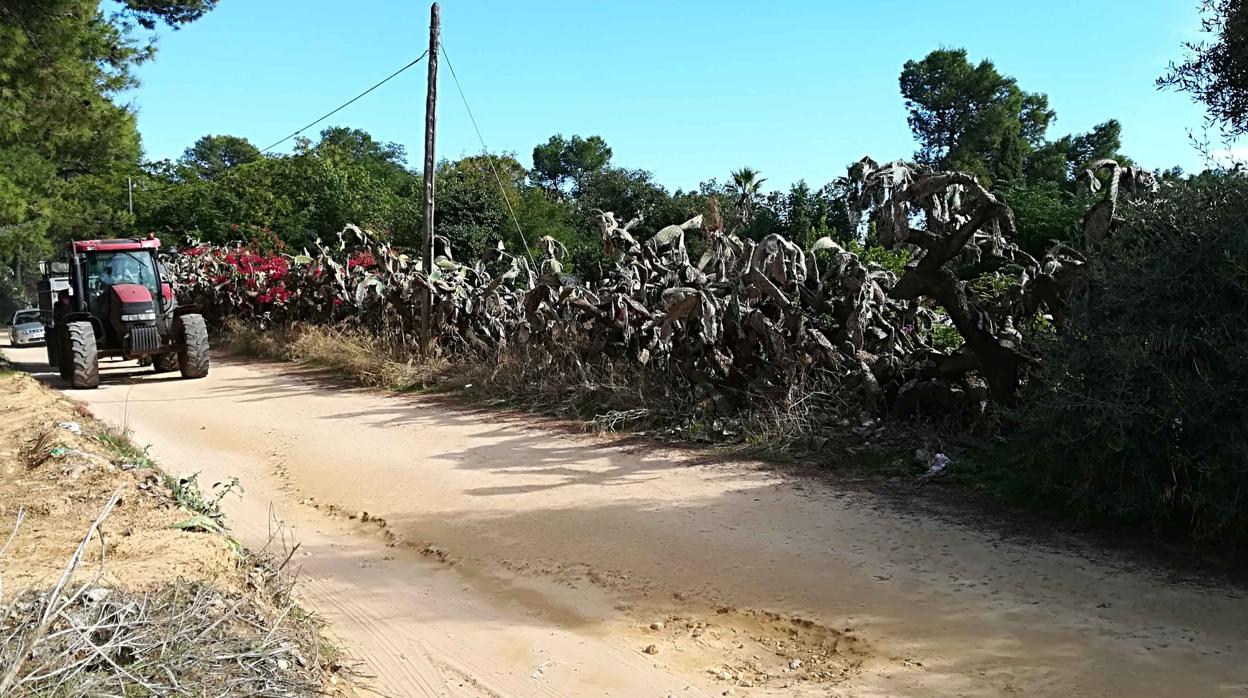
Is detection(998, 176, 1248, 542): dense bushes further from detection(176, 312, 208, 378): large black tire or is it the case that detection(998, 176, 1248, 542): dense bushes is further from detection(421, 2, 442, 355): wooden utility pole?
detection(176, 312, 208, 378): large black tire

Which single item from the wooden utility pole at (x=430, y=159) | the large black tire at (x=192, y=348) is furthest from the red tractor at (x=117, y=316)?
the wooden utility pole at (x=430, y=159)

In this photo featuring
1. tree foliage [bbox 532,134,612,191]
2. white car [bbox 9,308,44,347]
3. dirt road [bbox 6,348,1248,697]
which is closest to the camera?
dirt road [bbox 6,348,1248,697]

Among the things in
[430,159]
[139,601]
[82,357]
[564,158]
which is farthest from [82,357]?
[564,158]

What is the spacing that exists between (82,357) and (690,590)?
41.1 ft

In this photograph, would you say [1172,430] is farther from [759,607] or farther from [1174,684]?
[759,607]

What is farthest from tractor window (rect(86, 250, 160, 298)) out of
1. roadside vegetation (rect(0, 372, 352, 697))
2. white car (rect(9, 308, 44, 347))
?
white car (rect(9, 308, 44, 347))

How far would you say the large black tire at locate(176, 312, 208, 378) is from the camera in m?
15.4

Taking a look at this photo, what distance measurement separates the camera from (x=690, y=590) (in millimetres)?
5379

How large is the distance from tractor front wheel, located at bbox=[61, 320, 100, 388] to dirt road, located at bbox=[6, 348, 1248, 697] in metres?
6.84

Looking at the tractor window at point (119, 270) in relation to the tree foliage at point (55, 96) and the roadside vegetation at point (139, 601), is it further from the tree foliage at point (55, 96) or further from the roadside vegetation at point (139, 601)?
the roadside vegetation at point (139, 601)

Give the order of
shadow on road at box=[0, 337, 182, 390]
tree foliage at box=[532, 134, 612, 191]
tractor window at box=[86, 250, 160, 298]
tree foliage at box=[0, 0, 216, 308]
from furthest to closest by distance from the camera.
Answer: tree foliage at box=[532, 134, 612, 191] < shadow on road at box=[0, 337, 182, 390] < tractor window at box=[86, 250, 160, 298] < tree foliage at box=[0, 0, 216, 308]

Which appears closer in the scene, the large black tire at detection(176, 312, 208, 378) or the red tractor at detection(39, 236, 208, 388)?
the red tractor at detection(39, 236, 208, 388)

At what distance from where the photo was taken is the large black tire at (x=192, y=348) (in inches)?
606

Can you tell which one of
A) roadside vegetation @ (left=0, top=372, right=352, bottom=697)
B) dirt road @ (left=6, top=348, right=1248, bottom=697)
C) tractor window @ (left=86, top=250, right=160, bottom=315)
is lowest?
dirt road @ (left=6, top=348, right=1248, bottom=697)
